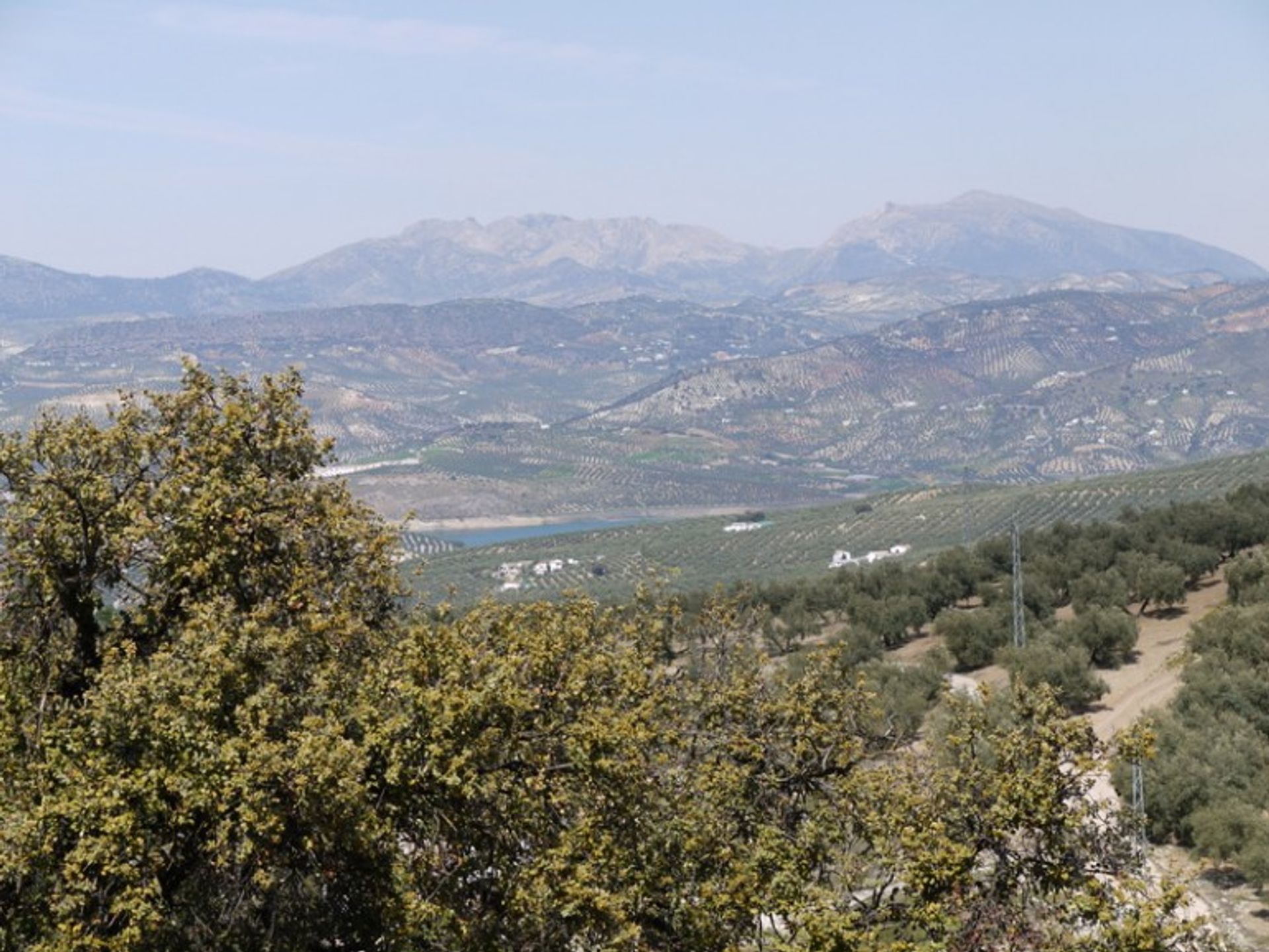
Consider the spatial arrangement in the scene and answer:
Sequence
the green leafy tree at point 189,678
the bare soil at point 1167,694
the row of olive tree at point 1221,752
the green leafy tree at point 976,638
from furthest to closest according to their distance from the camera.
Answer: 1. the green leafy tree at point 976,638
2. the row of olive tree at point 1221,752
3. the bare soil at point 1167,694
4. the green leafy tree at point 189,678

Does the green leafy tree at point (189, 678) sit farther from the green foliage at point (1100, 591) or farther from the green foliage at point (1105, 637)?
the green foliage at point (1100, 591)

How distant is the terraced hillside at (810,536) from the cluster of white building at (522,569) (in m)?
0.42

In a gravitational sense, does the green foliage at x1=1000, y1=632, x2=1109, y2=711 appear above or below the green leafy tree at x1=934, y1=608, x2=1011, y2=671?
above

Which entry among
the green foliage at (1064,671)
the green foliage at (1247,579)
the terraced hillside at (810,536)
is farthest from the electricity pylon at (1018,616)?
the terraced hillside at (810,536)

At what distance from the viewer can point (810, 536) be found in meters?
166

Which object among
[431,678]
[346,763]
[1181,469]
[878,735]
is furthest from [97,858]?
[1181,469]

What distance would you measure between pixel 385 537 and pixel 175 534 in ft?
9.07

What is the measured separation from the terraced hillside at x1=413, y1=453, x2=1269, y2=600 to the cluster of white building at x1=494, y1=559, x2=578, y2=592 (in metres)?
0.42

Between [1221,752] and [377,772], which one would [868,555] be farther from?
[377,772]

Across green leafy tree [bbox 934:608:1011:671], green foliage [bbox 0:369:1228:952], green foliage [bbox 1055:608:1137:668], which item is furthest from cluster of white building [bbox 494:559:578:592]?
green foliage [bbox 0:369:1228:952]

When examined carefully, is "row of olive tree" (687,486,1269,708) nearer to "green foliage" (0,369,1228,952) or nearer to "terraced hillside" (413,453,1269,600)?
"green foliage" (0,369,1228,952)

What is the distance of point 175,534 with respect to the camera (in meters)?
17.2

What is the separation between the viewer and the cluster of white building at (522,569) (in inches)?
5955

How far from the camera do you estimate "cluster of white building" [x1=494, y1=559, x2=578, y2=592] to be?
151250mm
